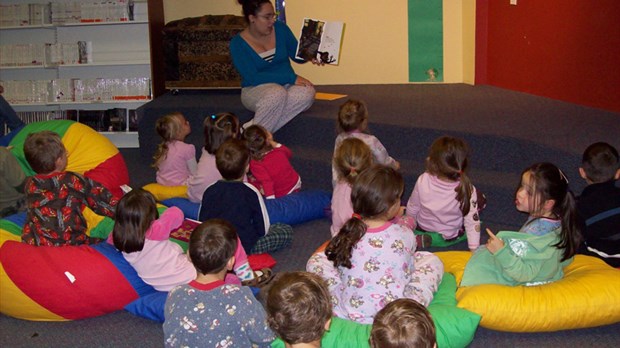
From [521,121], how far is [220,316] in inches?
137

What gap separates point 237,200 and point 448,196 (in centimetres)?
117

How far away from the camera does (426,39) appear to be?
7.14 meters

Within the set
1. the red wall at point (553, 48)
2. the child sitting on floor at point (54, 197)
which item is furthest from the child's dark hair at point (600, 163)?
the child sitting on floor at point (54, 197)

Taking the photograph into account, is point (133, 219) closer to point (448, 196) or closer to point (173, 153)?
point (448, 196)

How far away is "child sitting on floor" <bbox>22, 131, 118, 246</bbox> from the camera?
11.7ft

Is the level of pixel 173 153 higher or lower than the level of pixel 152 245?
higher

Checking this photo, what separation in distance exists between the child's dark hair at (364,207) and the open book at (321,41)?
2862mm

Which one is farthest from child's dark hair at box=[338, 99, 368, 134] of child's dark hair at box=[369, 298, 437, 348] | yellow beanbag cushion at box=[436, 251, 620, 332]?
child's dark hair at box=[369, 298, 437, 348]

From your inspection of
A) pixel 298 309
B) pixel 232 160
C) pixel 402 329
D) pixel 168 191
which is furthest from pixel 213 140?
pixel 402 329

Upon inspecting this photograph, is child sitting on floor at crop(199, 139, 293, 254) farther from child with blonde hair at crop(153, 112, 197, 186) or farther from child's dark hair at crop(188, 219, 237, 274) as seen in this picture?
child with blonde hair at crop(153, 112, 197, 186)

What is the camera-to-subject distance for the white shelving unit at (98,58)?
287 inches

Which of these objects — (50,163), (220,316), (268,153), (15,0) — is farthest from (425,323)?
(15,0)

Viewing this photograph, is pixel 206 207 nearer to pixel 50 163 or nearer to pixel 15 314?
pixel 50 163

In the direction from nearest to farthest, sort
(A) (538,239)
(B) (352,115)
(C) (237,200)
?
(A) (538,239), (C) (237,200), (B) (352,115)
